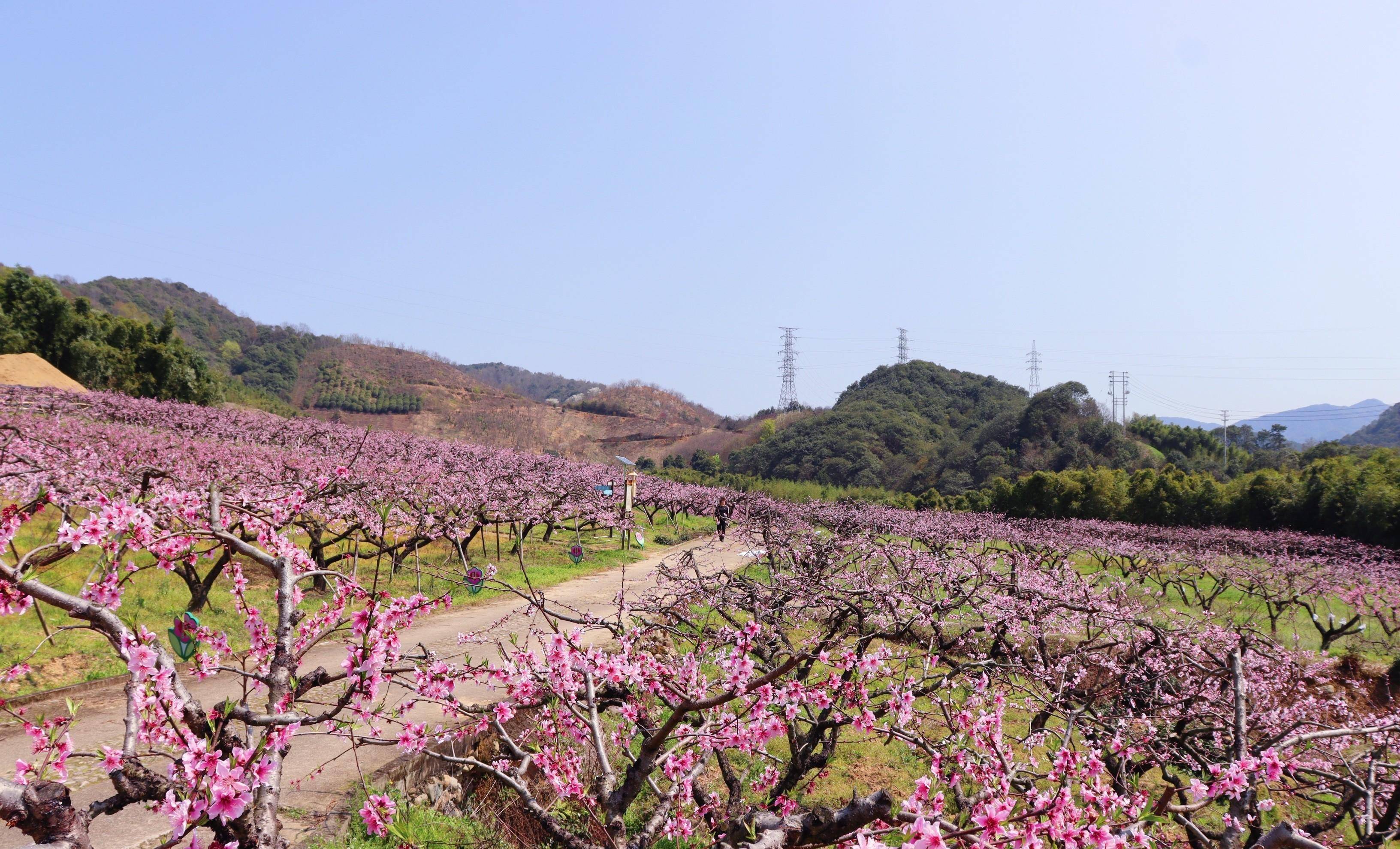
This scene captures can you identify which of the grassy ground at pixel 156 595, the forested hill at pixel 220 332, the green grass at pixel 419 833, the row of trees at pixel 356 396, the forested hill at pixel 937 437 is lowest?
the green grass at pixel 419 833

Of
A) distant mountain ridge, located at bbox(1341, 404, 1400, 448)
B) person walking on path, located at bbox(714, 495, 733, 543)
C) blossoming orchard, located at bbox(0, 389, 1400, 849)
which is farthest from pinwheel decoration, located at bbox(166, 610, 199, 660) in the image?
distant mountain ridge, located at bbox(1341, 404, 1400, 448)

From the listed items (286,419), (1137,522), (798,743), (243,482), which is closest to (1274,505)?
(1137,522)

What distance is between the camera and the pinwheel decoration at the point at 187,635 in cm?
355

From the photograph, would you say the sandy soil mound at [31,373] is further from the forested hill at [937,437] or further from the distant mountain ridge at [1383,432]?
the distant mountain ridge at [1383,432]

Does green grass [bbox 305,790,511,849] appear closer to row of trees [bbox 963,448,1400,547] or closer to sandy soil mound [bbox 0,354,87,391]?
sandy soil mound [bbox 0,354,87,391]

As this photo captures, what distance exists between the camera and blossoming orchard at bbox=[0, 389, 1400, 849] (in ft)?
7.89

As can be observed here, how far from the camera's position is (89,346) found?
3662cm

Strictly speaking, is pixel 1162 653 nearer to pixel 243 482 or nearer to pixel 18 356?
pixel 243 482

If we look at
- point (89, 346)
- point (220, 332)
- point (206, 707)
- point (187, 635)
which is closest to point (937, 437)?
point (89, 346)

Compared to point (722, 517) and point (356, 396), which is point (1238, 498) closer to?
point (722, 517)

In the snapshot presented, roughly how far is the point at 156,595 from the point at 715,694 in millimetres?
9588

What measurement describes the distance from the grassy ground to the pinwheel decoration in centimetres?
29

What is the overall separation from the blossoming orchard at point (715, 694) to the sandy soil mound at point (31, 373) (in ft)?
63.9

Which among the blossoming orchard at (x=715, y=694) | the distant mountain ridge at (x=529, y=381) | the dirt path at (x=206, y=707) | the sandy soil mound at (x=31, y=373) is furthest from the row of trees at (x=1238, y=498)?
the distant mountain ridge at (x=529, y=381)
